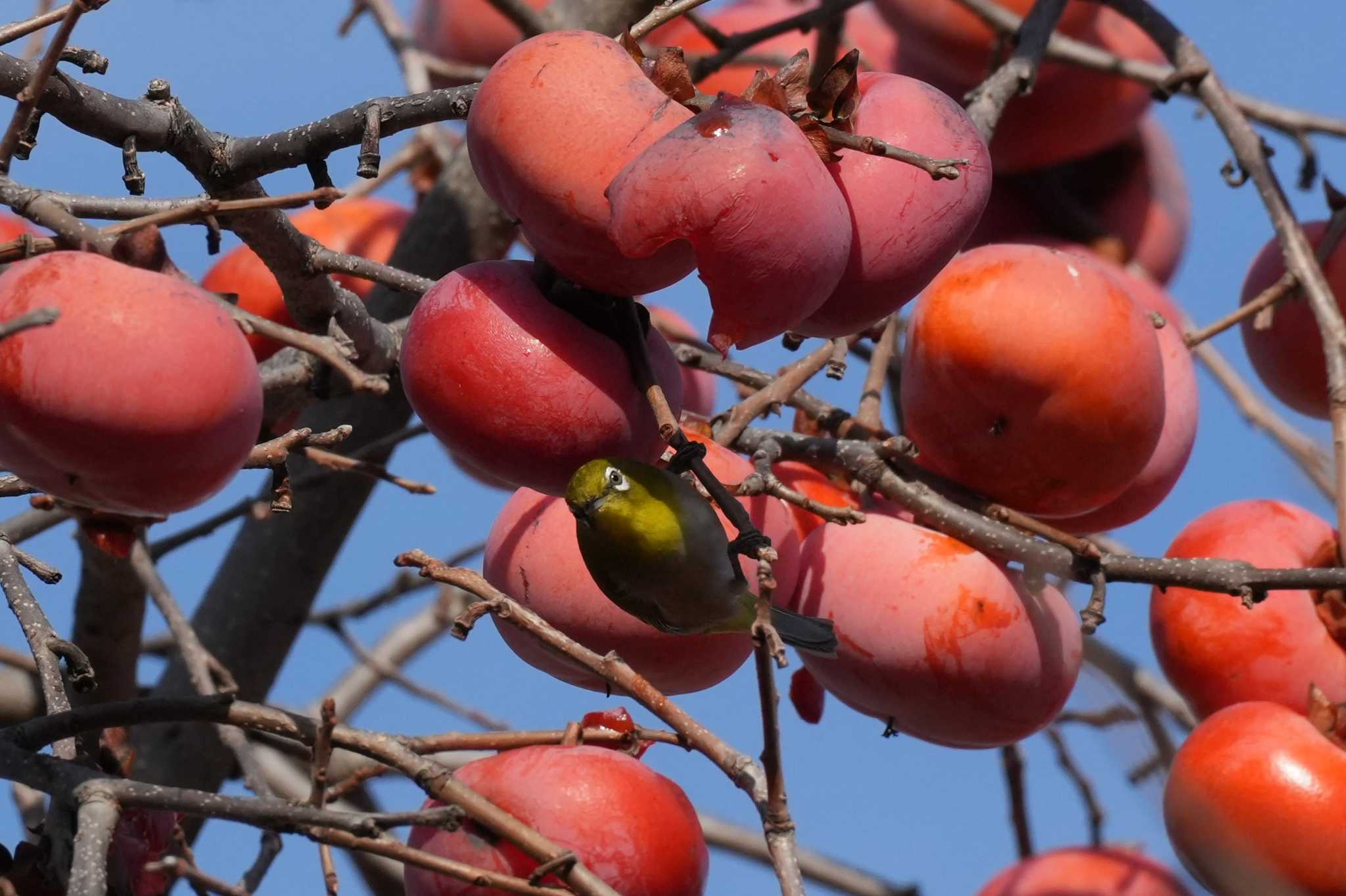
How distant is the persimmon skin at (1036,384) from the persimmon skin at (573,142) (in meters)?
0.46

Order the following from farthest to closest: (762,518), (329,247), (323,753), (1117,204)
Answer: (1117,204) < (329,247) < (762,518) < (323,753)

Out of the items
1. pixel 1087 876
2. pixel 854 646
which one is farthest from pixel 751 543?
pixel 1087 876

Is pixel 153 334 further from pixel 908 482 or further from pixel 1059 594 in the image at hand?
pixel 1059 594

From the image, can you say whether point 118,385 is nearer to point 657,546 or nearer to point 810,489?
point 657,546

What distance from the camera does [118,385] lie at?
0.80m

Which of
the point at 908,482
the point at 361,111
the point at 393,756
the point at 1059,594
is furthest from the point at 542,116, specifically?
the point at 1059,594

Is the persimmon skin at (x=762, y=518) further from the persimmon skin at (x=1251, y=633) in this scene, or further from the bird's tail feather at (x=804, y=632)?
the persimmon skin at (x=1251, y=633)

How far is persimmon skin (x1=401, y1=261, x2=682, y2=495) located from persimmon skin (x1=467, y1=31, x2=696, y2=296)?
0.14ft

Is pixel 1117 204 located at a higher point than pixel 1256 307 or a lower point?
higher

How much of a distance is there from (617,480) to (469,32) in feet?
5.58

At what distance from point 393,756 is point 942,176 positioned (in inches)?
19.2

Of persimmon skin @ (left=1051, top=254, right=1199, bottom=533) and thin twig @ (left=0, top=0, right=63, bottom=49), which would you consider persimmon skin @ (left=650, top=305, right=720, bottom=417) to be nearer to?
persimmon skin @ (left=1051, top=254, right=1199, bottom=533)

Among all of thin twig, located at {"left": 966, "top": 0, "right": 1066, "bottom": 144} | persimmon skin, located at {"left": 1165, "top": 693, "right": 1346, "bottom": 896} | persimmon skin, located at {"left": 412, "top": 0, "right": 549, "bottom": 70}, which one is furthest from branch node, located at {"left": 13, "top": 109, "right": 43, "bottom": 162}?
persimmon skin, located at {"left": 412, "top": 0, "right": 549, "bottom": 70}

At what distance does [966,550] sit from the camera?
1259 millimetres
